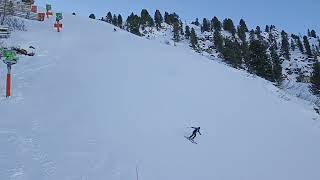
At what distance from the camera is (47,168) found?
928 cm

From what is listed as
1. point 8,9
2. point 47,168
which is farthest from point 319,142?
point 8,9

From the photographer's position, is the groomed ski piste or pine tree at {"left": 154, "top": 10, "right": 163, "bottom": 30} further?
pine tree at {"left": 154, "top": 10, "right": 163, "bottom": 30}

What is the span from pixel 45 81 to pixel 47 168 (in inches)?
336

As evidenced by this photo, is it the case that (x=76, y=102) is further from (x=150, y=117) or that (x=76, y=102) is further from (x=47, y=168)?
(x=47, y=168)

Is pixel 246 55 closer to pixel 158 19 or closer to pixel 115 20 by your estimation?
pixel 115 20

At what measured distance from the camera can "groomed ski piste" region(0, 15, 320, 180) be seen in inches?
413

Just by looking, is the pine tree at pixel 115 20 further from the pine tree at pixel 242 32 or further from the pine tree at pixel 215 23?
the pine tree at pixel 242 32

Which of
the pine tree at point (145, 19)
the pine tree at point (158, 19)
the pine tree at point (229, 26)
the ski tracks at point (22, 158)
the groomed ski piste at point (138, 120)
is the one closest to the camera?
the ski tracks at point (22, 158)

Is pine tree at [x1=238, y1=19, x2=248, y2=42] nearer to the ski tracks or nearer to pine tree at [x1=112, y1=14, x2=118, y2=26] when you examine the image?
pine tree at [x1=112, y1=14, x2=118, y2=26]

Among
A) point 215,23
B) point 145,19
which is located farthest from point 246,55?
point 215,23

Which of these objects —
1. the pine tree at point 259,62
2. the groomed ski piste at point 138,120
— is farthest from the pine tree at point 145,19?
the groomed ski piste at point 138,120

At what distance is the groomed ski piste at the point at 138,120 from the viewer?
10.5 m

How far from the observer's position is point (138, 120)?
48.7ft

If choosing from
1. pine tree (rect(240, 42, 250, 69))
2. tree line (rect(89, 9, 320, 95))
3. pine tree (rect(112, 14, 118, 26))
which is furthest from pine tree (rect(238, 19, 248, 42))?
pine tree (rect(112, 14, 118, 26))
